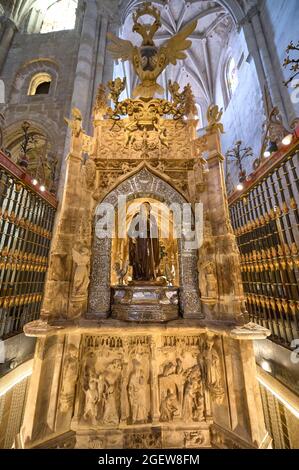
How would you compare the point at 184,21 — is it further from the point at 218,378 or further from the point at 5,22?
the point at 218,378

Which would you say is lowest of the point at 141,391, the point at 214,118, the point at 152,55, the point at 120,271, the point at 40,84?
the point at 141,391

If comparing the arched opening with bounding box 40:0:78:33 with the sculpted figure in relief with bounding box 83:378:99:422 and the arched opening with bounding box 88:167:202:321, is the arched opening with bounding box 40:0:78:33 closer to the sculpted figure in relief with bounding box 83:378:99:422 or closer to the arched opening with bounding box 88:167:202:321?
the arched opening with bounding box 88:167:202:321

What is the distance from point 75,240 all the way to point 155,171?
245 cm

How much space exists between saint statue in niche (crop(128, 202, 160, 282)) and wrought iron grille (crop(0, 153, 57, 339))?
335cm

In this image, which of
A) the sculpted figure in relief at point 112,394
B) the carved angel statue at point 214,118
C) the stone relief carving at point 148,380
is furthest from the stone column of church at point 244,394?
the carved angel statue at point 214,118

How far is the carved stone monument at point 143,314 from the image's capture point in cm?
328

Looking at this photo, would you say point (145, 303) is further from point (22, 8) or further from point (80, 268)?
point (22, 8)

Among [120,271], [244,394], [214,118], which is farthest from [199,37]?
[244,394]

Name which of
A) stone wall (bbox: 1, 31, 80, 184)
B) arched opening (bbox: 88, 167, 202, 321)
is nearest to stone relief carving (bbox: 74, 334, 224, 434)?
arched opening (bbox: 88, 167, 202, 321)

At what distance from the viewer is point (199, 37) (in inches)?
739

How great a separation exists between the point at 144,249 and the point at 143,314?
5.19 feet
